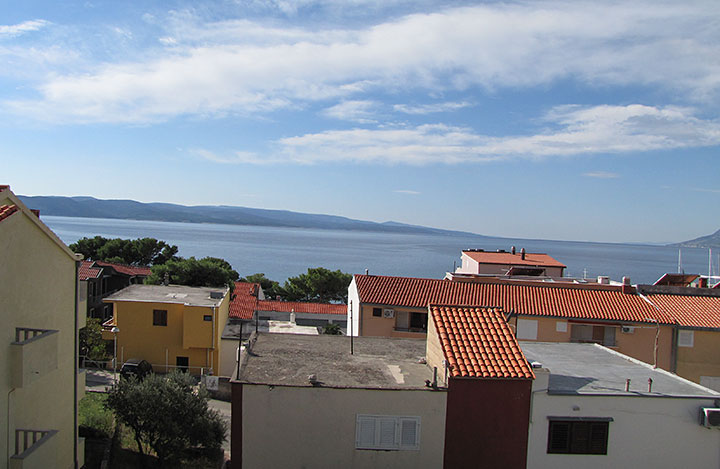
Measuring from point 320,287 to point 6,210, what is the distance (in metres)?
52.4

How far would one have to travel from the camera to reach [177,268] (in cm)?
5722

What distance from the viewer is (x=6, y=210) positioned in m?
11.2

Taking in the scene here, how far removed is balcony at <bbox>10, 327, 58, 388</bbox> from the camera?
35.6 feet

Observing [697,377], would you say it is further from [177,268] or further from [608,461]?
[177,268]

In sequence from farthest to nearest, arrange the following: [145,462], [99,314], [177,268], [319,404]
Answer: [177,268] → [99,314] → [145,462] → [319,404]

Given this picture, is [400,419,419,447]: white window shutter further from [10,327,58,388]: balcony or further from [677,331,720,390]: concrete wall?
[677,331,720,390]: concrete wall

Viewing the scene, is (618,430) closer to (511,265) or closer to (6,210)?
(6,210)

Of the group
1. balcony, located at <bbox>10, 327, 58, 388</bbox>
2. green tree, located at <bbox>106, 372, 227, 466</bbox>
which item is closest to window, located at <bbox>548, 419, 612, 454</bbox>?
green tree, located at <bbox>106, 372, 227, 466</bbox>

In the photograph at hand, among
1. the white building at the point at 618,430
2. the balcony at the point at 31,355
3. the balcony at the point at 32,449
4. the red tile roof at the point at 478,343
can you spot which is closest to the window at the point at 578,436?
the white building at the point at 618,430

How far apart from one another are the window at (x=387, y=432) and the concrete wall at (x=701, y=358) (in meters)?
21.1

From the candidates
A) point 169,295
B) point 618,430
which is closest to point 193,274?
point 169,295

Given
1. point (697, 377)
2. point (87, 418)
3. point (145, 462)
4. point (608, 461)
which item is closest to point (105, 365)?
point (87, 418)

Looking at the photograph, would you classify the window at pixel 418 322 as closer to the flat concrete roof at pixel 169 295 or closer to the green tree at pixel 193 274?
the flat concrete roof at pixel 169 295

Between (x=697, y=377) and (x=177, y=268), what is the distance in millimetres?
46081
